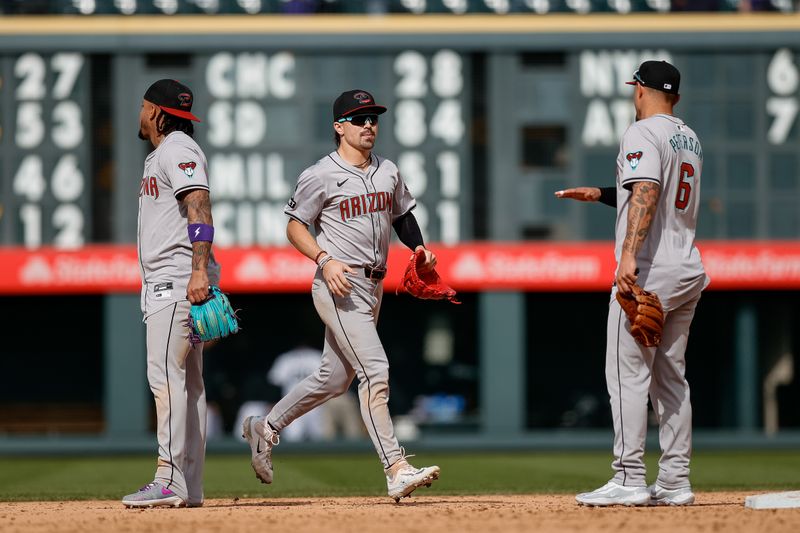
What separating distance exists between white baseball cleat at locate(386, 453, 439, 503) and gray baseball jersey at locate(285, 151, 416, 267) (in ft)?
3.36

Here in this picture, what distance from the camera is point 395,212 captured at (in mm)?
7793

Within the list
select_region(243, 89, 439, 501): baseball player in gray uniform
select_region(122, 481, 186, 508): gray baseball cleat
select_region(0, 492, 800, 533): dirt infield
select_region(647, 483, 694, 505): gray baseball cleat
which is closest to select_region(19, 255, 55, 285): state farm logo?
select_region(0, 492, 800, 533): dirt infield

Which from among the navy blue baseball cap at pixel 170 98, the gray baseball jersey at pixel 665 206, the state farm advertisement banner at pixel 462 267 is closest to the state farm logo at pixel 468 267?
the state farm advertisement banner at pixel 462 267

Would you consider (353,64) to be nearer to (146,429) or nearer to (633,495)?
(146,429)

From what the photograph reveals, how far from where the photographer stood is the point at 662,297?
23.1 ft

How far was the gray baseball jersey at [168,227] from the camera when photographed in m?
7.37

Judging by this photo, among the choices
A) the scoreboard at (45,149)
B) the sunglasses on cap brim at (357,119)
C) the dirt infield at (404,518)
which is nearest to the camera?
the dirt infield at (404,518)

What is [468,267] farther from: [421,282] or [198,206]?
[198,206]

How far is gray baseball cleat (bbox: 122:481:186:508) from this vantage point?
285 inches

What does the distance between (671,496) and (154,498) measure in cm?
248

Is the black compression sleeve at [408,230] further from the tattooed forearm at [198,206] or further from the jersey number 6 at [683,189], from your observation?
the jersey number 6 at [683,189]

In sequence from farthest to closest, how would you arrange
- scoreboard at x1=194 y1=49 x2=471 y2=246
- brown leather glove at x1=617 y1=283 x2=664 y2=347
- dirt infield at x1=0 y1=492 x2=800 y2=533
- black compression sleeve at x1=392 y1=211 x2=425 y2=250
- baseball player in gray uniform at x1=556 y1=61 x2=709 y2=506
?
scoreboard at x1=194 y1=49 x2=471 y2=246 < black compression sleeve at x1=392 y1=211 x2=425 y2=250 < baseball player in gray uniform at x1=556 y1=61 x2=709 y2=506 < brown leather glove at x1=617 y1=283 x2=664 y2=347 < dirt infield at x1=0 y1=492 x2=800 y2=533

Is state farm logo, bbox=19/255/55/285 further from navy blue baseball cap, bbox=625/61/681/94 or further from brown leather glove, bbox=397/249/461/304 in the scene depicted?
navy blue baseball cap, bbox=625/61/681/94

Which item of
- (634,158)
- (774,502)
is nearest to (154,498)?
(634,158)
